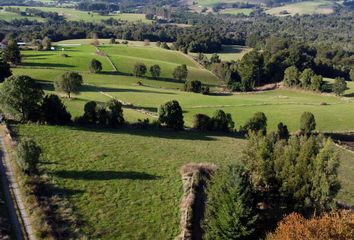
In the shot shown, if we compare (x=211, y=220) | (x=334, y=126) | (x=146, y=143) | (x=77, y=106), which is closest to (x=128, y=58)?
(x=77, y=106)

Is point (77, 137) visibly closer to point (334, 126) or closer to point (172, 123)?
point (172, 123)

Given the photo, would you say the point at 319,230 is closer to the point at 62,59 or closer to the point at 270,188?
the point at 270,188

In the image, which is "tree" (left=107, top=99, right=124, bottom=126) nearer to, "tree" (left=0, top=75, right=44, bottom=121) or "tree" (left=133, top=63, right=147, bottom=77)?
"tree" (left=0, top=75, right=44, bottom=121)

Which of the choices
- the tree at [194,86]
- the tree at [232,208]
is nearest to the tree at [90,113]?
the tree at [232,208]

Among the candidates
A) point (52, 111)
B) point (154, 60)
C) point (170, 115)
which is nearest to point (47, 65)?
point (154, 60)

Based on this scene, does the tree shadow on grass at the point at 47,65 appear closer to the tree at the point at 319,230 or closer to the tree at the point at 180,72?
the tree at the point at 180,72

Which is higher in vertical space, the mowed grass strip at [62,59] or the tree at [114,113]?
the mowed grass strip at [62,59]
